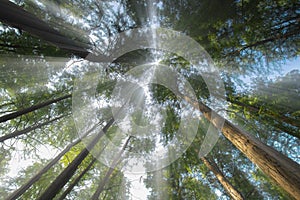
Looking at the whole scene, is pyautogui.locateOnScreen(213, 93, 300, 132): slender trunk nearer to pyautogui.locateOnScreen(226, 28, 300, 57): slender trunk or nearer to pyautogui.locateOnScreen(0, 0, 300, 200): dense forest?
pyautogui.locateOnScreen(0, 0, 300, 200): dense forest

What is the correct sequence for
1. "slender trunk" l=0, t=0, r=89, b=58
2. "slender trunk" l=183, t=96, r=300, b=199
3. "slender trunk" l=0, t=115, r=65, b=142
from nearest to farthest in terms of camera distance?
"slender trunk" l=183, t=96, r=300, b=199
"slender trunk" l=0, t=0, r=89, b=58
"slender trunk" l=0, t=115, r=65, b=142

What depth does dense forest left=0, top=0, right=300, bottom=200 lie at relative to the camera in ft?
13.1

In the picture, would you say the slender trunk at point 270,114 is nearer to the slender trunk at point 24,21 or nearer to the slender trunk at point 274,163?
Answer: the slender trunk at point 274,163

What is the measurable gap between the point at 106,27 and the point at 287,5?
5564 mm

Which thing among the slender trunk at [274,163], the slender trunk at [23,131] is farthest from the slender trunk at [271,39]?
the slender trunk at [23,131]

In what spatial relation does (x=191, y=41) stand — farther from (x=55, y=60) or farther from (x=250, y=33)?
(x=55, y=60)

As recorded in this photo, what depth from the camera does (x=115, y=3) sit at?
15.9 feet

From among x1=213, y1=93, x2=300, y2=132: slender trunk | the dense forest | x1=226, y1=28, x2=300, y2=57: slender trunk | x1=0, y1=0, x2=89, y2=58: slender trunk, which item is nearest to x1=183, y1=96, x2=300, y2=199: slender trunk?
the dense forest

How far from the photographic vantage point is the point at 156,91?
6730 mm

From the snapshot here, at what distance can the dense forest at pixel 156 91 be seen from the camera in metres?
3.98

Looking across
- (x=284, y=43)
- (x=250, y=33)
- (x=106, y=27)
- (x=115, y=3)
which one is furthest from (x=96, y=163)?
(x=284, y=43)

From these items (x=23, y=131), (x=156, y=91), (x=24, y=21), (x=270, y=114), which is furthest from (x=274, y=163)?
(x=23, y=131)

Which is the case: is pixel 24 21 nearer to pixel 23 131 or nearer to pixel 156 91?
pixel 156 91

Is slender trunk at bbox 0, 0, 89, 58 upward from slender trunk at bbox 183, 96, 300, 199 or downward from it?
upward
